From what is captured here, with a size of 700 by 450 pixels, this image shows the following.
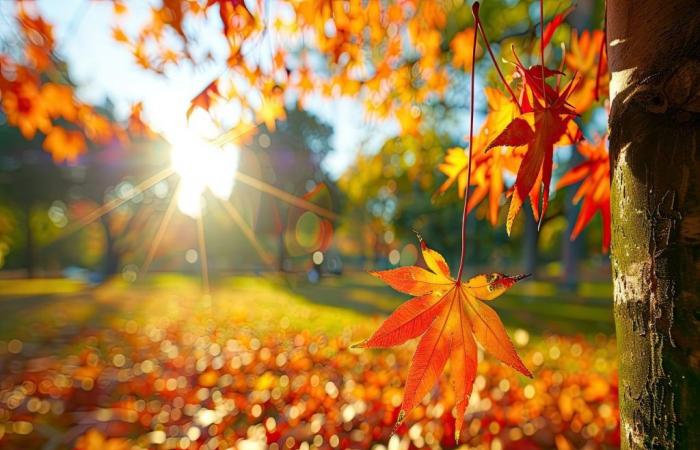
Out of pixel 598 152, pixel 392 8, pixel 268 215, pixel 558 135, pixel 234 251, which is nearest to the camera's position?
pixel 558 135

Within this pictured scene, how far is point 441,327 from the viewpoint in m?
0.89

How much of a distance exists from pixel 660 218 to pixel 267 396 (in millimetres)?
2645

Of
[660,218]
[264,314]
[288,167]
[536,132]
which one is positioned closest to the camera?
[660,218]

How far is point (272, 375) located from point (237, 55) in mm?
2489

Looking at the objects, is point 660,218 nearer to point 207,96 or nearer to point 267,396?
point 207,96

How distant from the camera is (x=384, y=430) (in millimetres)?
2328

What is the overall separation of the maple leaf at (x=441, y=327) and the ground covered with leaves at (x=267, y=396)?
1252mm

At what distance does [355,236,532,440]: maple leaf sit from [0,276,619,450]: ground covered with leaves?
1252mm

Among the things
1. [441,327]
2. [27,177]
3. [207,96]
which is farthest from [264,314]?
[27,177]

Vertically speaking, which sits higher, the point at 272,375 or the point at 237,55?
the point at 237,55

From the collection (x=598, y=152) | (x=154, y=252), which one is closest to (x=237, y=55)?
(x=598, y=152)

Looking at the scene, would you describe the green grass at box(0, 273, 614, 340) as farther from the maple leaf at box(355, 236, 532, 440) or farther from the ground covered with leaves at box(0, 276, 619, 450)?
the maple leaf at box(355, 236, 532, 440)

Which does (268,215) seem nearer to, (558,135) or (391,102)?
(391,102)

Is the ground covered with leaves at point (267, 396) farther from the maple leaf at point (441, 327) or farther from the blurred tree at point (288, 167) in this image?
the blurred tree at point (288, 167)
